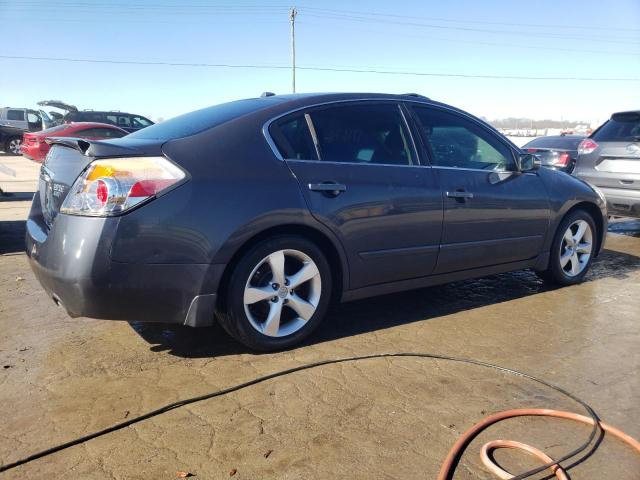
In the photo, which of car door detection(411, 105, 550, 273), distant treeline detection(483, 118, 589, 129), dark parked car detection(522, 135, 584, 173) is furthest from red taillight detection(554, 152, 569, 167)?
distant treeline detection(483, 118, 589, 129)

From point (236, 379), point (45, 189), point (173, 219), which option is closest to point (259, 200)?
point (173, 219)

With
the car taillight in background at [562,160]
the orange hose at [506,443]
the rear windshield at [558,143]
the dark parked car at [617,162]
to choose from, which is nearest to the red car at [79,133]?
the car taillight in background at [562,160]

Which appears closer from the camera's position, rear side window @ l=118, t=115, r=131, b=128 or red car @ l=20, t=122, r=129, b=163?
red car @ l=20, t=122, r=129, b=163

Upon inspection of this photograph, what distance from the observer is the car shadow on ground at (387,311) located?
3521 millimetres

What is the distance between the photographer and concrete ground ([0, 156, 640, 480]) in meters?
2.30

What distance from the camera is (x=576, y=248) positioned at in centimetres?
503

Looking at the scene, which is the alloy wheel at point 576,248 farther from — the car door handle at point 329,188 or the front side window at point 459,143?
the car door handle at point 329,188

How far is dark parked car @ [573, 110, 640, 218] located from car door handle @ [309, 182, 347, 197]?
15.8ft

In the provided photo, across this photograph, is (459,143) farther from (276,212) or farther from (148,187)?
(148,187)

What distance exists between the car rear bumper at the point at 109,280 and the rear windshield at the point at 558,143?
1245 centimetres

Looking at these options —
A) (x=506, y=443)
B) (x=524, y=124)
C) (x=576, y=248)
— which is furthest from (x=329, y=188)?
(x=524, y=124)

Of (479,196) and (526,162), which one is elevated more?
(526,162)

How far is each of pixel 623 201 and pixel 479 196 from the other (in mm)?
3606

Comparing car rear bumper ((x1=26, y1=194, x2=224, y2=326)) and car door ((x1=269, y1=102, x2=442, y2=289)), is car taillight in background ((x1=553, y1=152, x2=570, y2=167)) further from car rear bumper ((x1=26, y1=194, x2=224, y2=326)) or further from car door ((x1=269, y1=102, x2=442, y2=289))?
car rear bumper ((x1=26, y1=194, x2=224, y2=326))
